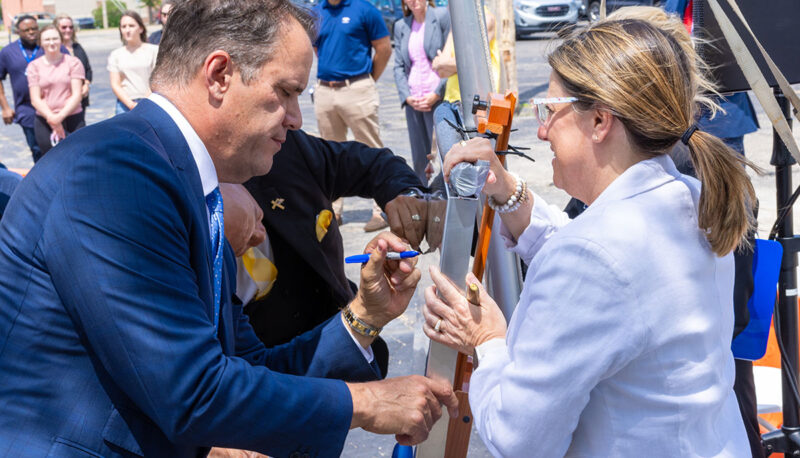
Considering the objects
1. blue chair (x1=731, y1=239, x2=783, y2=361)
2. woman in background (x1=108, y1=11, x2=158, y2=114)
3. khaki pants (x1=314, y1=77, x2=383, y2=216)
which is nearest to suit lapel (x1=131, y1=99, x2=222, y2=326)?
blue chair (x1=731, y1=239, x2=783, y2=361)

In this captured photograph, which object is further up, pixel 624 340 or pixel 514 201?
pixel 624 340

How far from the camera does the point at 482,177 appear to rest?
186 cm

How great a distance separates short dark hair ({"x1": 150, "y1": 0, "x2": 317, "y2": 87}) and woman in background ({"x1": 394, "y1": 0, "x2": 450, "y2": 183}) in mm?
5223

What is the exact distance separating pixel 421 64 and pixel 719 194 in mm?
5688

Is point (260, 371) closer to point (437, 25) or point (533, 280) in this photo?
point (533, 280)

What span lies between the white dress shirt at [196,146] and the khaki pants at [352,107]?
5.32 meters

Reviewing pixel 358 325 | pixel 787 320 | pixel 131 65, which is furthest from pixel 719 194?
pixel 131 65

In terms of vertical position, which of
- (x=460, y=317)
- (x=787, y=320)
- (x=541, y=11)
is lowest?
(x=541, y=11)

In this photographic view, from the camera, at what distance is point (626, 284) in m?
1.44

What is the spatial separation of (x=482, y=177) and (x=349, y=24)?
18.1 ft

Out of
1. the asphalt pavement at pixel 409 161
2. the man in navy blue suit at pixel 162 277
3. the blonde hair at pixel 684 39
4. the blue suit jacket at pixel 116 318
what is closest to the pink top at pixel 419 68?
the asphalt pavement at pixel 409 161

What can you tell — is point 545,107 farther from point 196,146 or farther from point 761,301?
point 761,301

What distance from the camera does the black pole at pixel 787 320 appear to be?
9.28 feet

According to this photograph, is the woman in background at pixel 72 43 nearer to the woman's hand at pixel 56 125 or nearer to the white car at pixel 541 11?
the woman's hand at pixel 56 125
